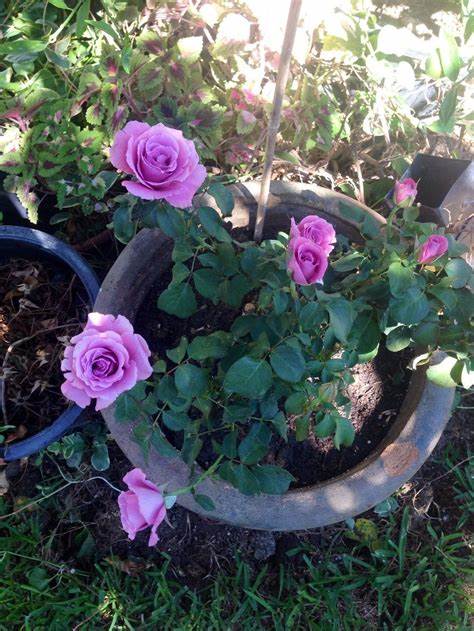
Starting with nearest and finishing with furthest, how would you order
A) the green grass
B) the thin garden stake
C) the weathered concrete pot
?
1. the thin garden stake
2. the weathered concrete pot
3. the green grass

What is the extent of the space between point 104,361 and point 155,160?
330 millimetres

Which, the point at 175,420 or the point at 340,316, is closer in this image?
the point at 340,316

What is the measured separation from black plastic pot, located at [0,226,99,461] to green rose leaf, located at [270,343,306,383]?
2.32 feet

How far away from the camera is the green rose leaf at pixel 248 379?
986 millimetres

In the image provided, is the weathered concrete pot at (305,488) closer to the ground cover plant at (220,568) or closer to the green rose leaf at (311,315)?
the green rose leaf at (311,315)

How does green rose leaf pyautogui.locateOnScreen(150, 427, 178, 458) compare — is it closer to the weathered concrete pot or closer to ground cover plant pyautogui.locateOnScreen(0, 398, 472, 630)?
the weathered concrete pot

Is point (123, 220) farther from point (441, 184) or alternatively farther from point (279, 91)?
point (441, 184)

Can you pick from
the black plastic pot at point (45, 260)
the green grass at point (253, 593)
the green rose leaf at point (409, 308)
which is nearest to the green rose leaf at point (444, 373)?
the green rose leaf at point (409, 308)

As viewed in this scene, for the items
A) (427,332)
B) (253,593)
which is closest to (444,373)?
(427,332)

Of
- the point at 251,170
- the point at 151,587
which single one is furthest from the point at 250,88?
the point at 151,587

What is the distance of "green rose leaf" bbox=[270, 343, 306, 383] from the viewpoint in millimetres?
995

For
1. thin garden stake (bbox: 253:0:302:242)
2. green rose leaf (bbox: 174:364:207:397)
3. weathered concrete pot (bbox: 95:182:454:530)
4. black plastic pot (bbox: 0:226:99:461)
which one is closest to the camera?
thin garden stake (bbox: 253:0:302:242)

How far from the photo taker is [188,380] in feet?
3.41

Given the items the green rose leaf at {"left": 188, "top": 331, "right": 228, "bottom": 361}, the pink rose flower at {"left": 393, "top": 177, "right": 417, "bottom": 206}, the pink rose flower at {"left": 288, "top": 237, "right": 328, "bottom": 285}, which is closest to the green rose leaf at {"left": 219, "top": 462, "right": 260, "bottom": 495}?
the green rose leaf at {"left": 188, "top": 331, "right": 228, "bottom": 361}
